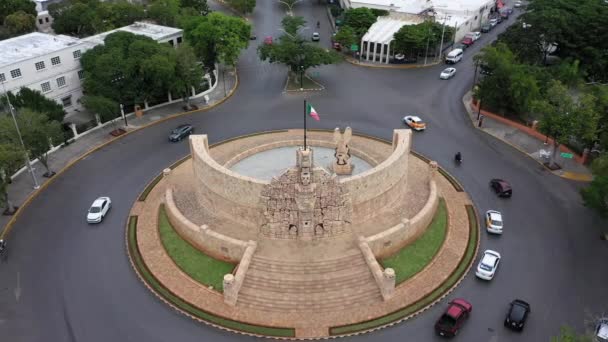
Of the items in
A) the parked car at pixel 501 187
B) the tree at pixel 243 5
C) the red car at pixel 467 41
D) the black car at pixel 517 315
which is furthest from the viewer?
the tree at pixel 243 5

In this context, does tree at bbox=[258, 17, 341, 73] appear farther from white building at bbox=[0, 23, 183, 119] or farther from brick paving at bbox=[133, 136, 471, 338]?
brick paving at bbox=[133, 136, 471, 338]

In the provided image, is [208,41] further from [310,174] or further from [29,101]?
[310,174]

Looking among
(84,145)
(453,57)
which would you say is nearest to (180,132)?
(84,145)

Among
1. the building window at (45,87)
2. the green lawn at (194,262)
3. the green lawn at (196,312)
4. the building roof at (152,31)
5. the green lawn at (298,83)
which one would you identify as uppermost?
the building roof at (152,31)

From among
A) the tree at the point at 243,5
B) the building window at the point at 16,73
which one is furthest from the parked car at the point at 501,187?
the tree at the point at 243,5

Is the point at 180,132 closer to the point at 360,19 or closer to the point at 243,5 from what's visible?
the point at 360,19

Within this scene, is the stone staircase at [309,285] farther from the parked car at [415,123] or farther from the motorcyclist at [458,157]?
the parked car at [415,123]
